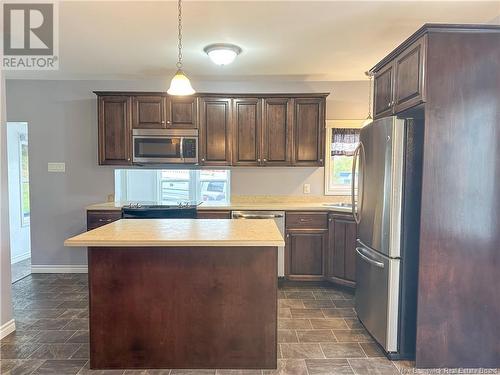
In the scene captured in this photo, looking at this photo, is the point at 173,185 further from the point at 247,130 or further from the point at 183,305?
the point at 183,305

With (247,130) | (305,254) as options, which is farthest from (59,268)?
(305,254)

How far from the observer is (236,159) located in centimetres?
405

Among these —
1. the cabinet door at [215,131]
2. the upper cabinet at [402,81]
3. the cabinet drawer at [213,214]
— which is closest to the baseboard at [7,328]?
the cabinet drawer at [213,214]

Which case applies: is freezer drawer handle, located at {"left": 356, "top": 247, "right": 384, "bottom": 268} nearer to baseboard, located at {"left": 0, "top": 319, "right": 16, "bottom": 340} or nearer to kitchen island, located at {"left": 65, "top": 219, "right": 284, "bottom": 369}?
kitchen island, located at {"left": 65, "top": 219, "right": 284, "bottom": 369}

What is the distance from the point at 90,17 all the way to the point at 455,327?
354 cm

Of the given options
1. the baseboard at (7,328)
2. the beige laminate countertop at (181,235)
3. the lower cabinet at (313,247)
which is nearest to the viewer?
the beige laminate countertop at (181,235)

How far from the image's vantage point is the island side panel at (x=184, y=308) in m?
2.12

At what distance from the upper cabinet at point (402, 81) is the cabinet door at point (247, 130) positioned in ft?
5.08

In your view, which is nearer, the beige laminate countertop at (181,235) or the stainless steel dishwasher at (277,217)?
the beige laminate countertop at (181,235)

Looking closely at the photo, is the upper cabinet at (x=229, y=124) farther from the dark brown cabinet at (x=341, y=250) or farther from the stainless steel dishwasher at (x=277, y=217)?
the dark brown cabinet at (x=341, y=250)

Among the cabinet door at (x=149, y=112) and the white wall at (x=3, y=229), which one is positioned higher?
the cabinet door at (x=149, y=112)

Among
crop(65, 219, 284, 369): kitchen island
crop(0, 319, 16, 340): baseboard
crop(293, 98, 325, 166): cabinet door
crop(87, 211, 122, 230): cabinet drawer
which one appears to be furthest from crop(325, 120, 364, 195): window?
crop(0, 319, 16, 340): baseboard

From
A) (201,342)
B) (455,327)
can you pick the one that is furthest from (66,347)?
(455,327)

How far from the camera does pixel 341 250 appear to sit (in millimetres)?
3635
